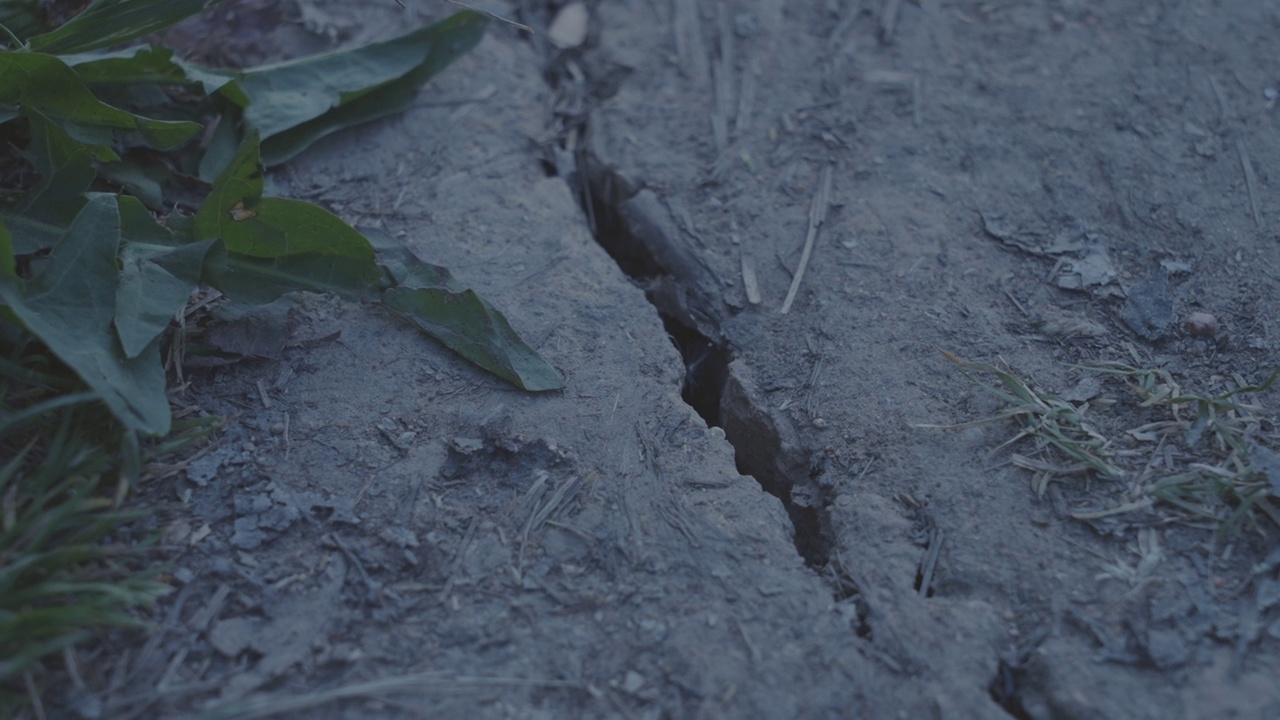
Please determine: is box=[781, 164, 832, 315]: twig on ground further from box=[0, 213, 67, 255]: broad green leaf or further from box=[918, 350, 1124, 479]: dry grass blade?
box=[0, 213, 67, 255]: broad green leaf

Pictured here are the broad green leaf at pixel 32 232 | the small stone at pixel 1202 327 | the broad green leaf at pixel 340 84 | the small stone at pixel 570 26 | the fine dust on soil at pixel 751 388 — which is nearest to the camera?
the fine dust on soil at pixel 751 388

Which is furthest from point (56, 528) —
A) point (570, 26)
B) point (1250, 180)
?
point (1250, 180)

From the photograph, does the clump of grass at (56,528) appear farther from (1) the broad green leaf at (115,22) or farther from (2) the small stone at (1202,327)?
(2) the small stone at (1202,327)

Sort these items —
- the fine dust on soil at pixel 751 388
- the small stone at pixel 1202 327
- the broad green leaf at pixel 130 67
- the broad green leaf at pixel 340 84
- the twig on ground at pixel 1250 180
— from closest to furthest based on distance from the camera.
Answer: the fine dust on soil at pixel 751 388, the small stone at pixel 1202 327, the broad green leaf at pixel 130 67, the twig on ground at pixel 1250 180, the broad green leaf at pixel 340 84

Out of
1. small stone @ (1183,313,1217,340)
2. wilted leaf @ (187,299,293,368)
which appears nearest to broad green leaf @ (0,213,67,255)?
wilted leaf @ (187,299,293,368)

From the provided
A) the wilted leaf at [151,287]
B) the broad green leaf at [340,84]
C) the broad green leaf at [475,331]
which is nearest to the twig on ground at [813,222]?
the broad green leaf at [475,331]

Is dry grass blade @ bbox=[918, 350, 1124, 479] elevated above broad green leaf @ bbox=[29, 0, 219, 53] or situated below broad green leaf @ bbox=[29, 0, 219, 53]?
below

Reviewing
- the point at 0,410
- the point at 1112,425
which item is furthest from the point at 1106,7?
the point at 0,410

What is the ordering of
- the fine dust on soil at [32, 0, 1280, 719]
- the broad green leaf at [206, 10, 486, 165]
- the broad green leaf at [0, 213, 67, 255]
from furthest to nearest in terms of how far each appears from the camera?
1. the broad green leaf at [206, 10, 486, 165]
2. the broad green leaf at [0, 213, 67, 255]
3. the fine dust on soil at [32, 0, 1280, 719]
